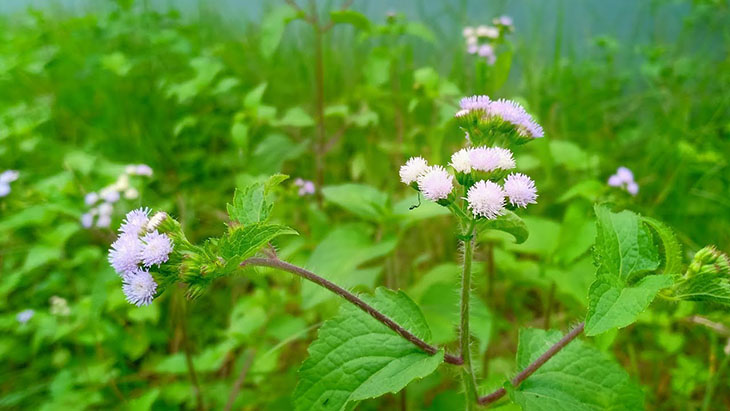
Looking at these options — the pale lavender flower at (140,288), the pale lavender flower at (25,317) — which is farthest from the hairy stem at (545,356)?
the pale lavender flower at (25,317)

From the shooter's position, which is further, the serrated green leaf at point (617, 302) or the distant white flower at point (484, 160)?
the distant white flower at point (484, 160)

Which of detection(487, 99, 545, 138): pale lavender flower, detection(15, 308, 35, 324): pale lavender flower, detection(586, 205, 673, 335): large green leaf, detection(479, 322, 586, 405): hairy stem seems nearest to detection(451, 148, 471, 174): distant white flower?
detection(487, 99, 545, 138): pale lavender flower

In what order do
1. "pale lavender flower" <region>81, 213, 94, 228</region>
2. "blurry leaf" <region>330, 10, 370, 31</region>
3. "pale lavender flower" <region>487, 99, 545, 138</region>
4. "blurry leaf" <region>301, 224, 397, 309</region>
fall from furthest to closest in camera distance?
"blurry leaf" <region>330, 10, 370, 31</region>
"pale lavender flower" <region>81, 213, 94, 228</region>
"blurry leaf" <region>301, 224, 397, 309</region>
"pale lavender flower" <region>487, 99, 545, 138</region>

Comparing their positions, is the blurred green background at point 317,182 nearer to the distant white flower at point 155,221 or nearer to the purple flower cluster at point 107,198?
the purple flower cluster at point 107,198

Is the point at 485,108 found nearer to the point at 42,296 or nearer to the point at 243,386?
the point at 243,386

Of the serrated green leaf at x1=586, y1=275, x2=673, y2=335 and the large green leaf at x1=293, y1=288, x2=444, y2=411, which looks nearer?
the serrated green leaf at x1=586, y1=275, x2=673, y2=335

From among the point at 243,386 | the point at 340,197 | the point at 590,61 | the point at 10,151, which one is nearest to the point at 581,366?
the point at 340,197

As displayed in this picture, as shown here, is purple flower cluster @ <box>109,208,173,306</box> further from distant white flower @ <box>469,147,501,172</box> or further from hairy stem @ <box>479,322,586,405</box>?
hairy stem @ <box>479,322,586,405</box>
